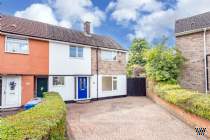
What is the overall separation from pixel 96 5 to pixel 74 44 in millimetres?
6163

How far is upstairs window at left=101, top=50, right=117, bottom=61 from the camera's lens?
769 inches

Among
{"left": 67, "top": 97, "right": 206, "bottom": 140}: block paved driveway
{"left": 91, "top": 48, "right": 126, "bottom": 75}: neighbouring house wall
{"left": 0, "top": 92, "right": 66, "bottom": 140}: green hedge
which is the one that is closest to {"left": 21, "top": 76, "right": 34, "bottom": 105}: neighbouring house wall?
{"left": 67, "top": 97, "right": 206, "bottom": 140}: block paved driveway

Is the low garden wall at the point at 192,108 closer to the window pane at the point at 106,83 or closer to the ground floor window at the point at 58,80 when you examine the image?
the window pane at the point at 106,83

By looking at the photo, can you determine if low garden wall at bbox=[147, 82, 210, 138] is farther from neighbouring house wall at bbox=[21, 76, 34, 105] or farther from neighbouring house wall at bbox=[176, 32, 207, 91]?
neighbouring house wall at bbox=[21, 76, 34, 105]

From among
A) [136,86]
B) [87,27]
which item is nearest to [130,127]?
[136,86]

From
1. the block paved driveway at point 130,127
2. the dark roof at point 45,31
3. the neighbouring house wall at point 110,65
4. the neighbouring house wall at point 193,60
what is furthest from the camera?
the neighbouring house wall at point 110,65

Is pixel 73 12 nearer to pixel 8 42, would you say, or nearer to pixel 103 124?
pixel 8 42

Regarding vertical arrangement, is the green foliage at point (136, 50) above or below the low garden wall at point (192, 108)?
above

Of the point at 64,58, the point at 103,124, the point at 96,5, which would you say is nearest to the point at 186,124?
the point at 103,124

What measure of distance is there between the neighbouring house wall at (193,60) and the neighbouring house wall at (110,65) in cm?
669

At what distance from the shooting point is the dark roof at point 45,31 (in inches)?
548

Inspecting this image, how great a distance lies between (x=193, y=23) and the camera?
1669cm

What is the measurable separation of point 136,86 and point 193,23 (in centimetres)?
949

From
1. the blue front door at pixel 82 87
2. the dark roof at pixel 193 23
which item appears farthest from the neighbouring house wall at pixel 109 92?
the dark roof at pixel 193 23
